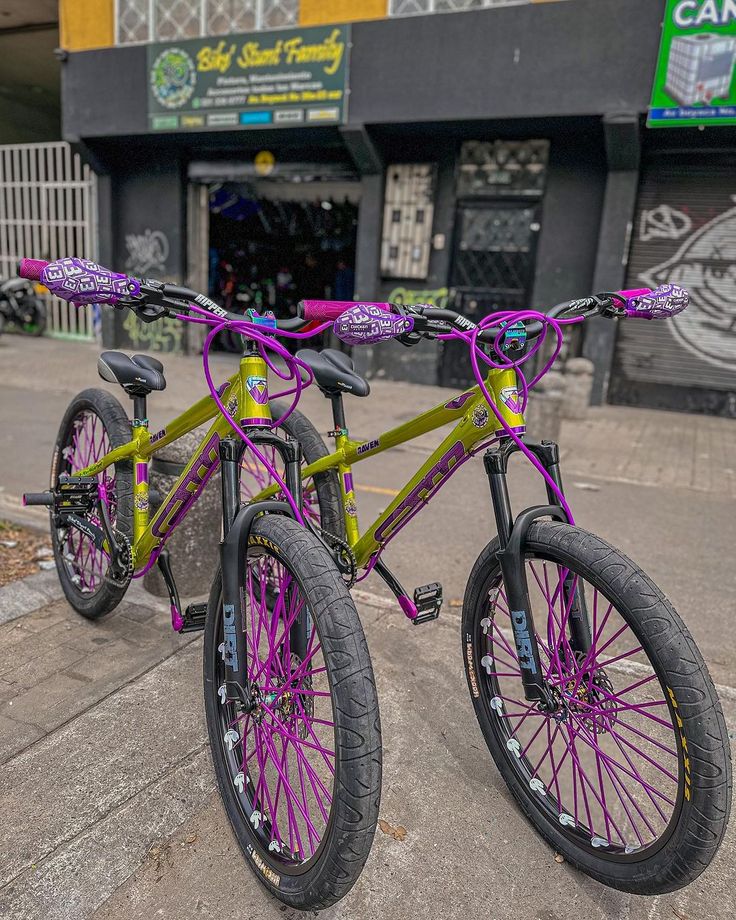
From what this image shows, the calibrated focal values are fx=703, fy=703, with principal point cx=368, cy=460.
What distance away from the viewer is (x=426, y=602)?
2.45 m

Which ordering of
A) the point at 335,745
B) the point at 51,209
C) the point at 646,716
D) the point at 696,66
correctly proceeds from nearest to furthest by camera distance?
1. the point at 335,745
2. the point at 646,716
3. the point at 696,66
4. the point at 51,209

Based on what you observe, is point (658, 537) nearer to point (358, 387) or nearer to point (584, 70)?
point (358, 387)

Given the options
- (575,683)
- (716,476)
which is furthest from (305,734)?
(716,476)

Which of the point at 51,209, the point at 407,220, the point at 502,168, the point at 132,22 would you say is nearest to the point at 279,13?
the point at 132,22

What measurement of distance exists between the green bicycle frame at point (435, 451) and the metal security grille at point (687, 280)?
27.0 ft

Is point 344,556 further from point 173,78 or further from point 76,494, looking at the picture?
point 173,78

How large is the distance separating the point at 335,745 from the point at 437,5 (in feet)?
34.1

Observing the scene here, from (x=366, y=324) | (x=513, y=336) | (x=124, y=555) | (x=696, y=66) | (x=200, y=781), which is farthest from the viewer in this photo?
(x=696, y=66)

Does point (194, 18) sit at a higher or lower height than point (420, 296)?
higher

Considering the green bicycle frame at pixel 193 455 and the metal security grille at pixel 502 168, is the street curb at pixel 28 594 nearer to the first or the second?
the green bicycle frame at pixel 193 455

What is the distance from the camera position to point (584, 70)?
8.74 meters

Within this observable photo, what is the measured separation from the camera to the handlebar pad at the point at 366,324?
182 centimetres

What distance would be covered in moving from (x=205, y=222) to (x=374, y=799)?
12836 mm

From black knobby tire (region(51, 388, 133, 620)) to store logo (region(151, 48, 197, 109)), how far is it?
984 cm
